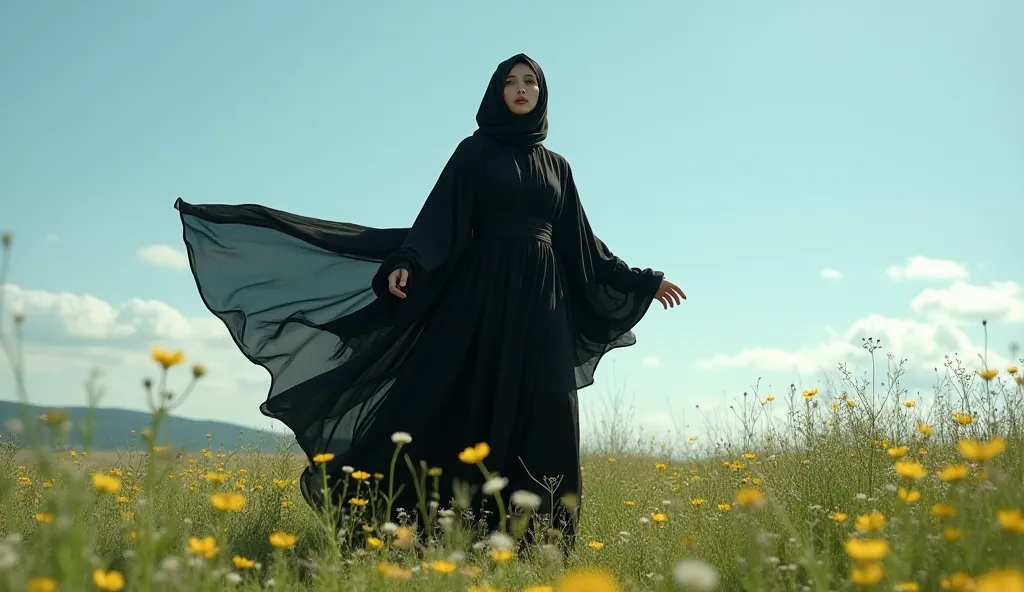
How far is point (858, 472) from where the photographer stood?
12.9 ft

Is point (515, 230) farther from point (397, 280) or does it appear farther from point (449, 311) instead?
point (397, 280)

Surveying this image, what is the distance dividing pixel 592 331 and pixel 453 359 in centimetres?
94

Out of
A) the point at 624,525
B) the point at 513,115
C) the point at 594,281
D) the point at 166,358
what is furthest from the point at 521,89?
the point at 166,358

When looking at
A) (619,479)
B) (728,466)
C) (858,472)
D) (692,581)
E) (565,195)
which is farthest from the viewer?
(619,479)

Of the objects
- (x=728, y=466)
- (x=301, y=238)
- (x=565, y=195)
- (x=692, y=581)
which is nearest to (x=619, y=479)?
(x=728, y=466)

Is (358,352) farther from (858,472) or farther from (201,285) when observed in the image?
(858,472)

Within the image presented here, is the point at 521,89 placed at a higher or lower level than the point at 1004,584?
higher

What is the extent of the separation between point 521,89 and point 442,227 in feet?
2.85

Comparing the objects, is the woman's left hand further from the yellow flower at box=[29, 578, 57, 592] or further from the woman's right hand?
the yellow flower at box=[29, 578, 57, 592]

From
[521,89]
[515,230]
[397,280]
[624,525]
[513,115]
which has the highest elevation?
[521,89]

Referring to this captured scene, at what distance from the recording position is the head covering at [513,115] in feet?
15.4

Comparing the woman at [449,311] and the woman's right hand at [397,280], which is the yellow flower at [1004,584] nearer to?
the woman at [449,311]

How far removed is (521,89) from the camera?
463cm

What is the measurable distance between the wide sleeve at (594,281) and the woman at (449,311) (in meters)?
0.01
